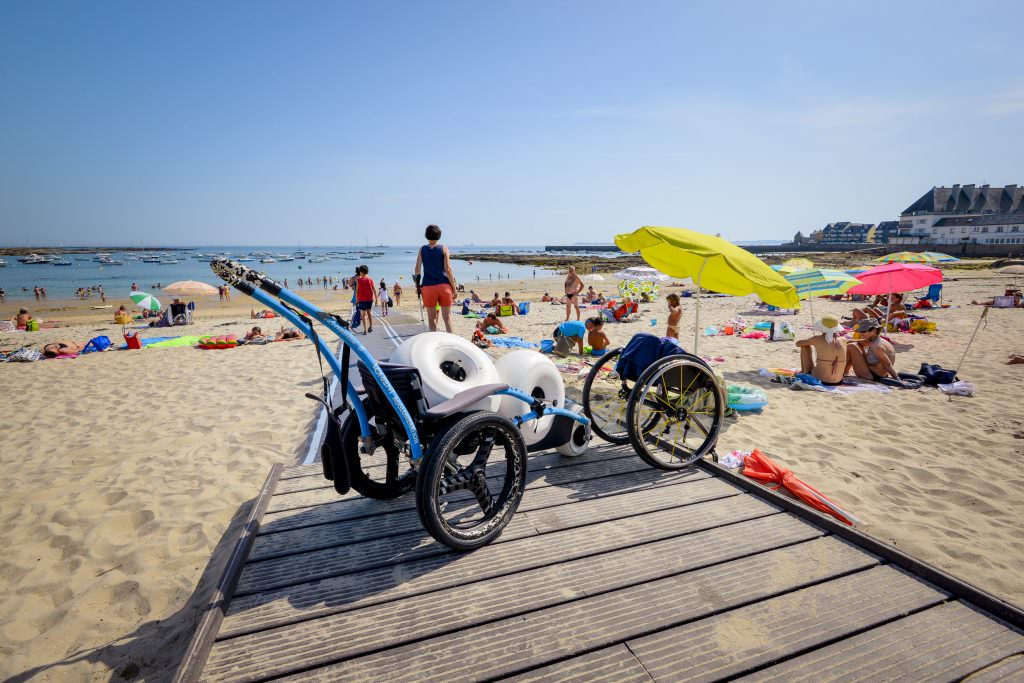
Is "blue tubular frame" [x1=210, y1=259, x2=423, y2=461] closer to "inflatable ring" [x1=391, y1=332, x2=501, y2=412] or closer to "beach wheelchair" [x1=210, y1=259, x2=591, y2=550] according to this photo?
"beach wheelchair" [x1=210, y1=259, x2=591, y2=550]

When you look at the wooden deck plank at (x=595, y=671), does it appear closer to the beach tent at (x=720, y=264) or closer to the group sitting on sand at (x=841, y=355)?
the beach tent at (x=720, y=264)

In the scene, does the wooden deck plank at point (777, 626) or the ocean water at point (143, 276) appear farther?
the ocean water at point (143, 276)

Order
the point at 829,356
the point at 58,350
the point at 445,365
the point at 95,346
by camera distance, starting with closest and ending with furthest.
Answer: the point at 445,365 → the point at 829,356 → the point at 58,350 → the point at 95,346

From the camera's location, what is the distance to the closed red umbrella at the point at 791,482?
3.52m

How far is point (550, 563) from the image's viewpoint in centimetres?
256

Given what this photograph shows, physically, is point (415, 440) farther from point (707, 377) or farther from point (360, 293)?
point (360, 293)

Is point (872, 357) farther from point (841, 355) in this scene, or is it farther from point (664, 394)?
point (664, 394)

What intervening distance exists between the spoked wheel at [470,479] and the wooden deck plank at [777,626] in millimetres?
1015

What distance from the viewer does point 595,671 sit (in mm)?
1910

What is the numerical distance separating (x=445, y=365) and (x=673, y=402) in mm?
2070

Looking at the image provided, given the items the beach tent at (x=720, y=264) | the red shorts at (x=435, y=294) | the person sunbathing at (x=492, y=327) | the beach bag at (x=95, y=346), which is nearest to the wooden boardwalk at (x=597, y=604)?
the beach tent at (x=720, y=264)

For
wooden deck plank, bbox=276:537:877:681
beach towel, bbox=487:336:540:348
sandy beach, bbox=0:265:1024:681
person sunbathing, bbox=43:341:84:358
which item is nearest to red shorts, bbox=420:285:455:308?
sandy beach, bbox=0:265:1024:681

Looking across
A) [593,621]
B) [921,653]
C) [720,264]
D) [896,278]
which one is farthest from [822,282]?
[593,621]

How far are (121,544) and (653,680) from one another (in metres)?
4.22
